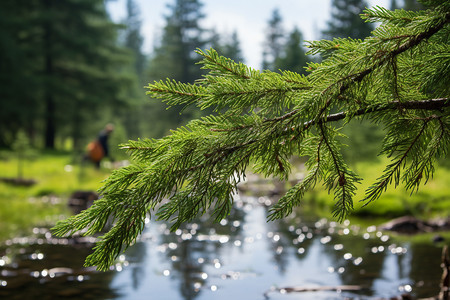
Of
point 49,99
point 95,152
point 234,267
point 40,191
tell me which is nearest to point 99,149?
point 95,152

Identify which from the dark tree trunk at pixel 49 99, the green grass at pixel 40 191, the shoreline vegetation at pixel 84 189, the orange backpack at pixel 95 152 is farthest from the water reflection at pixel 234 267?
the dark tree trunk at pixel 49 99

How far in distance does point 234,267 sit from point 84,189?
10.6m

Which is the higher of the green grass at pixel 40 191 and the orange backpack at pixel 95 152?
the orange backpack at pixel 95 152

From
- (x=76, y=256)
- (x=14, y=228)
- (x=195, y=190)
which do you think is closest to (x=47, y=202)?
(x=14, y=228)

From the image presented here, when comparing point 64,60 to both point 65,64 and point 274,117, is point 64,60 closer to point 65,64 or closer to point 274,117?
point 65,64

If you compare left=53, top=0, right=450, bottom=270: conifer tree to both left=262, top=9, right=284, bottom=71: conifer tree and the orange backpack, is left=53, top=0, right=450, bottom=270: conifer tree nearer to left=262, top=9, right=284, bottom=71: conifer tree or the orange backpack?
the orange backpack

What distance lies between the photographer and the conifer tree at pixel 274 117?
7.06 feet

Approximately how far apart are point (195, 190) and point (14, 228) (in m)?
11.2

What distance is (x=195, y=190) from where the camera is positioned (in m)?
2.31

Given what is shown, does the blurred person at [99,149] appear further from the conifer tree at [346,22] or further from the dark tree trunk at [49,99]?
the conifer tree at [346,22]

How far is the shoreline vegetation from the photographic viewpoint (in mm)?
12922

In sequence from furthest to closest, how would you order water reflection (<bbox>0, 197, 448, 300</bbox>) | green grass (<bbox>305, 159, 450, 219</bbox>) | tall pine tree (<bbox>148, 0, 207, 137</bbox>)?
tall pine tree (<bbox>148, 0, 207, 137</bbox>) → green grass (<bbox>305, 159, 450, 219</bbox>) → water reflection (<bbox>0, 197, 448, 300</bbox>)

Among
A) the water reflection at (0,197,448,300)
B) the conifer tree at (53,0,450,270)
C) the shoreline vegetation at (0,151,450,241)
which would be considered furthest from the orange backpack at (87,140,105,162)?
the conifer tree at (53,0,450,270)

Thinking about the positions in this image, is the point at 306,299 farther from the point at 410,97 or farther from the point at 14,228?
the point at 14,228
